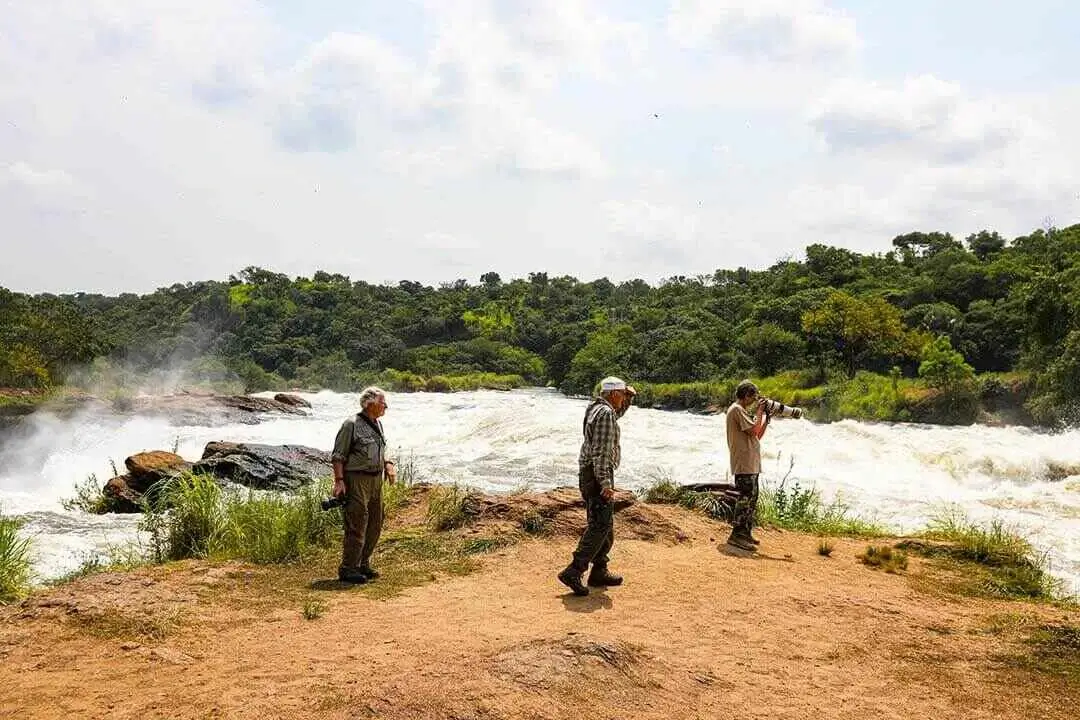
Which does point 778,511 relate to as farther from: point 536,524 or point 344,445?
point 344,445

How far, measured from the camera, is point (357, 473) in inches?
256

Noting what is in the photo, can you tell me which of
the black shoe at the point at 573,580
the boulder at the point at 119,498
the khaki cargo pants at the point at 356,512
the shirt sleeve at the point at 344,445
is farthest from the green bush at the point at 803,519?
the boulder at the point at 119,498

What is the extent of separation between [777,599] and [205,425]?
27.7 meters

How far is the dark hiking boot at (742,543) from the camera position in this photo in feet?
26.2

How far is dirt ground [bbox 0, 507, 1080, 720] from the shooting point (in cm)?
395

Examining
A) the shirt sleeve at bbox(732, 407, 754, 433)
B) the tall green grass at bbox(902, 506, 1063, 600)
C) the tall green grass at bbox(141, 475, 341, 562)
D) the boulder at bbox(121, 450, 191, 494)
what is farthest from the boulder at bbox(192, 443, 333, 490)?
the tall green grass at bbox(902, 506, 1063, 600)

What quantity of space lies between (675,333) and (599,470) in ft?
152

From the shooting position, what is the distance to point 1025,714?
4.00 meters

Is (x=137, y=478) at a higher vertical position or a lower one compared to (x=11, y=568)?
lower

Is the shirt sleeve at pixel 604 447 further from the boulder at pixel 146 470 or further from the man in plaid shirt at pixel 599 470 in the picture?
the boulder at pixel 146 470

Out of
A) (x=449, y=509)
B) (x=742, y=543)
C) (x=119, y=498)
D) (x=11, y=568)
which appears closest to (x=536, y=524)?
(x=449, y=509)

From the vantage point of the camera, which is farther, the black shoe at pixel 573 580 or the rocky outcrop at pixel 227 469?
the rocky outcrop at pixel 227 469

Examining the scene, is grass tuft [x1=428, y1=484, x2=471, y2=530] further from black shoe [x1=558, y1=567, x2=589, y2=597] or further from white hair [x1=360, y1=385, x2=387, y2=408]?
black shoe [x1=558, y1=567, x2=589, y2=597]

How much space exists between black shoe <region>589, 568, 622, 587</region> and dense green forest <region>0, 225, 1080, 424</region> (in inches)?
871
